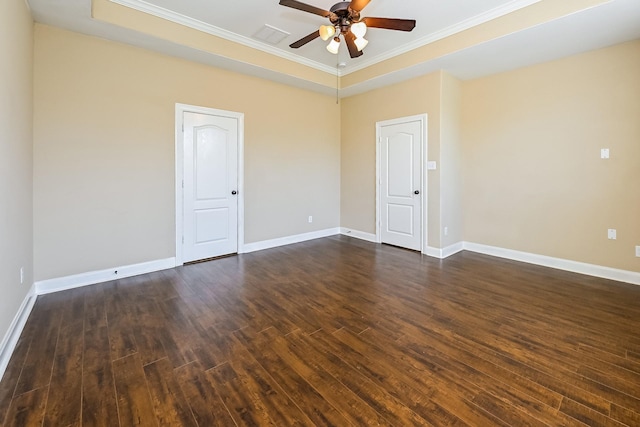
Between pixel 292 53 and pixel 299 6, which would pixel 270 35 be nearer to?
pixel 292 53

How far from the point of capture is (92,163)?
3.43 m

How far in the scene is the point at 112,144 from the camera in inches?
139

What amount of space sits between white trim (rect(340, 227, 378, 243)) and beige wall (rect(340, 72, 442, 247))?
0.07 m

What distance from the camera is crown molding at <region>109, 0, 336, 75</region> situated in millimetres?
3230

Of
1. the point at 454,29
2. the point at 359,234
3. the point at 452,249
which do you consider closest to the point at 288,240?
the point at 359,234

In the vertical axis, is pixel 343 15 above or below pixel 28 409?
above

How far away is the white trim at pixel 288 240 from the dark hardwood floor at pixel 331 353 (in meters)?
1.40

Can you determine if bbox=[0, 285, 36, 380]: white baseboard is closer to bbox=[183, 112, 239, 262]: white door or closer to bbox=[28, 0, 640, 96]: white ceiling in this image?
bbox=[183, 112, 239, 262]: white door

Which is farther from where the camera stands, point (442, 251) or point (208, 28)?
point (442, 251)

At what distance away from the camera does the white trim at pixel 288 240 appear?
500cm

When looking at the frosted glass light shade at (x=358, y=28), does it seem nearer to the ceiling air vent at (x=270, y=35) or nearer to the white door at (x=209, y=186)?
the ceiling air vent at (x=270, y=35)

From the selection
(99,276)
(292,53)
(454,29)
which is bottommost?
(99,276)

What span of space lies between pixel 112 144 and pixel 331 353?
346 centimetres

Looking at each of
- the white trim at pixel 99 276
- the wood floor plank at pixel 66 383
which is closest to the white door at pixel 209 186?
the white trim at pixel 99 276
